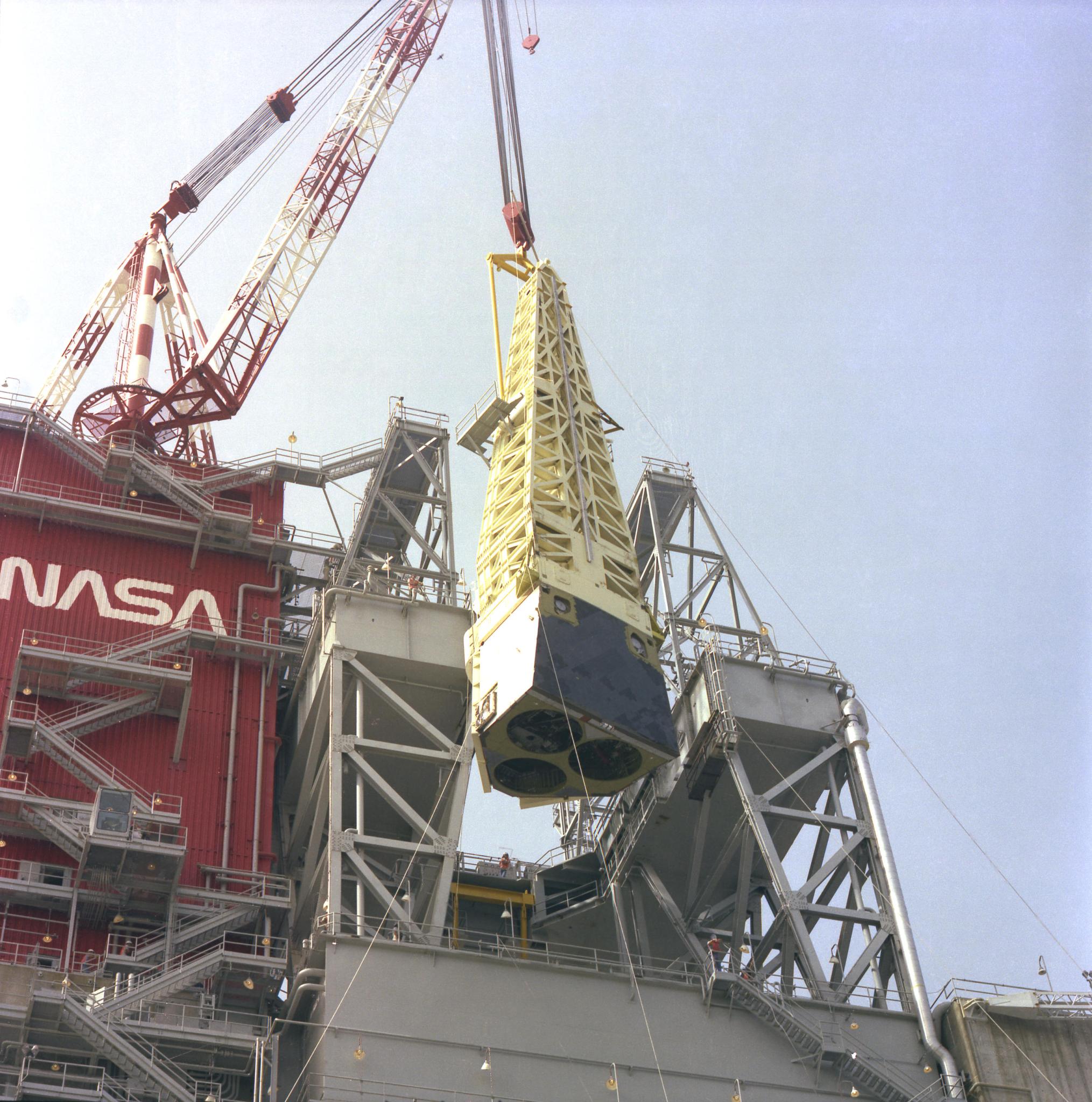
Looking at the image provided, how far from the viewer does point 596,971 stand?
1791 inches

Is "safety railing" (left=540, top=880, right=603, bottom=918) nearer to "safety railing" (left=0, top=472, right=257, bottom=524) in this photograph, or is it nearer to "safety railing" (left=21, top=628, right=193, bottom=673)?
"safety railing" (left=21, top=628, right=193, bottom=673)

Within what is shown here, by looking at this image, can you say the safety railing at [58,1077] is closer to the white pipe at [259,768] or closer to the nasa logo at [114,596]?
the white pipe at [259,768]

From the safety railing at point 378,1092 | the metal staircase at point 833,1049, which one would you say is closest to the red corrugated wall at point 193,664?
the safety railing at point 378,1092

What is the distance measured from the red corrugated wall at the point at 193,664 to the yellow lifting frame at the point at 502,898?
8.56 metres

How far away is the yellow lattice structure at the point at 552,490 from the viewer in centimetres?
5088

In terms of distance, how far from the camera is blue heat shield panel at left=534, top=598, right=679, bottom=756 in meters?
46.7

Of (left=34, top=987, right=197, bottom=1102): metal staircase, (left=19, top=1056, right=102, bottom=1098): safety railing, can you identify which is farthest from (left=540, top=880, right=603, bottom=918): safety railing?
(left=19, top=1056, right=102, bottom=1098): safety railing

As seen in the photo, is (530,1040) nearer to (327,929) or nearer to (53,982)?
(327,929)

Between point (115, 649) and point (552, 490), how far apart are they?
1675 cm

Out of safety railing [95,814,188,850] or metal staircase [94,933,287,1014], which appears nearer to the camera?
metal staircase [94,933,287,1014]

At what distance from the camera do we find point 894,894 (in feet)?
164

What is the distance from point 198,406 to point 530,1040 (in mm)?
35898

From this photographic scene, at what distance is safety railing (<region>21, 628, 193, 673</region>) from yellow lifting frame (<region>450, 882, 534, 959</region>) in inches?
521

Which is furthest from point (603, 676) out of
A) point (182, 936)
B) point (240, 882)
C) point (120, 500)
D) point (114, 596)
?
point (120, 500)
